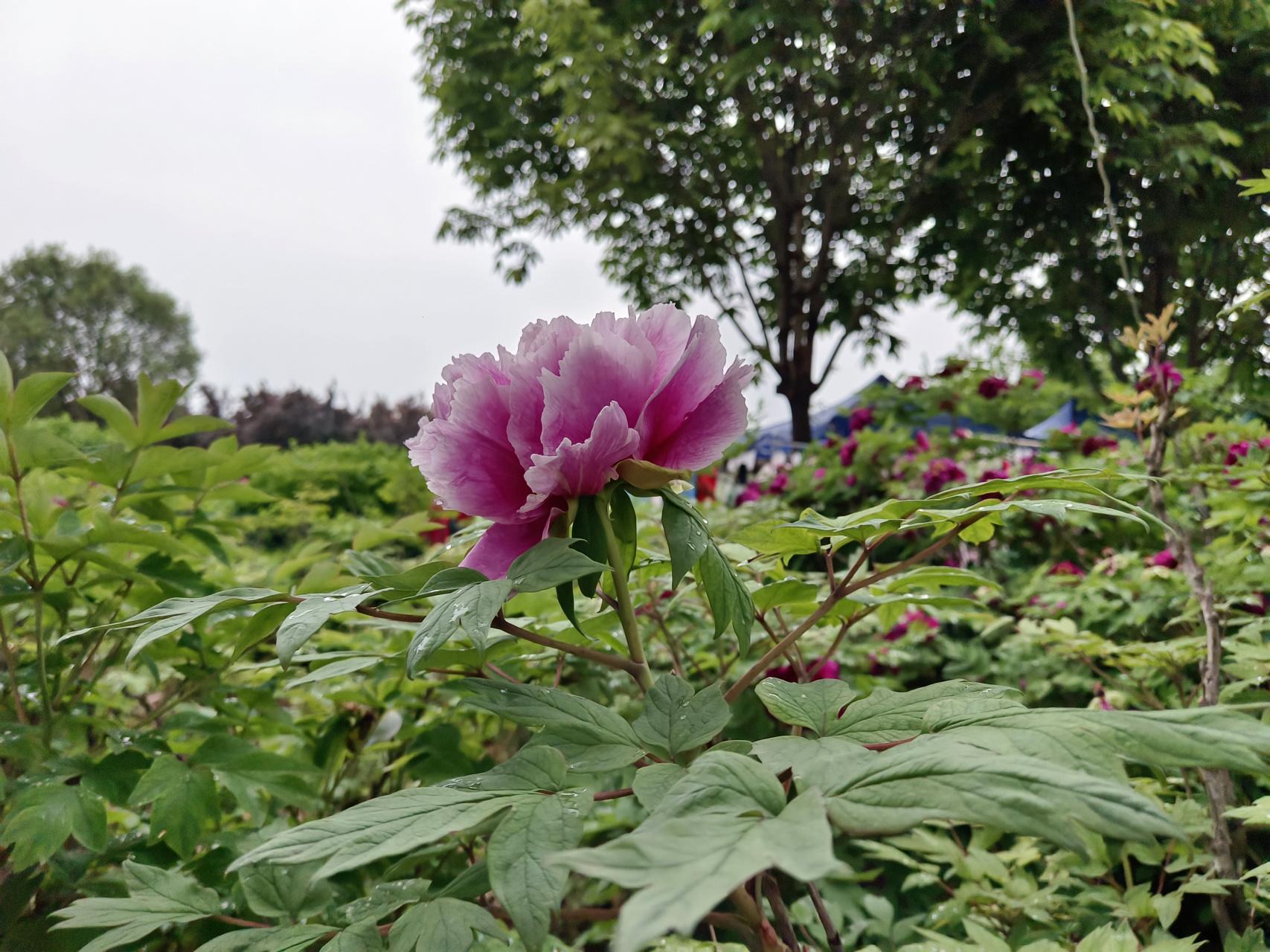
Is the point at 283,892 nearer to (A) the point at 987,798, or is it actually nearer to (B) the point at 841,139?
(A) the point at 987,798

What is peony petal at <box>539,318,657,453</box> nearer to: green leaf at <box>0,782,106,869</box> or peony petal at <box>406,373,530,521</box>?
peony petal at <box>406,373,530,521</box>

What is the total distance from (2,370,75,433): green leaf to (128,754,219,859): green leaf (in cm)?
33

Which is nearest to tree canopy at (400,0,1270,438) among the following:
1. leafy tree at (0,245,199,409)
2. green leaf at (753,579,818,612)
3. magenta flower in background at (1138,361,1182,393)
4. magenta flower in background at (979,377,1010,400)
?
magenta flower in background at (979,377,1010,400)

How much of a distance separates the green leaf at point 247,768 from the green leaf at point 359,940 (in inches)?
14.0

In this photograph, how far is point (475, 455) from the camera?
45 cm

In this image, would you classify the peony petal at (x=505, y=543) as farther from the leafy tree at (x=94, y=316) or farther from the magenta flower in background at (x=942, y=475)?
the leafy tree at (x=94, y=316)

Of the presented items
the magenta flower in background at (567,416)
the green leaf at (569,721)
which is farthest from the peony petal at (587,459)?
the green leaf at (569,721)

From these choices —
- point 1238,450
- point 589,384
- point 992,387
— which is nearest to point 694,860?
point 589,384

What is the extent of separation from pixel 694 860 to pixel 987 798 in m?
0.10

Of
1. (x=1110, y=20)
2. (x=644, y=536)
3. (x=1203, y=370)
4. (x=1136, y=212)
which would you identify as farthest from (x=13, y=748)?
(x=1110, y=20)

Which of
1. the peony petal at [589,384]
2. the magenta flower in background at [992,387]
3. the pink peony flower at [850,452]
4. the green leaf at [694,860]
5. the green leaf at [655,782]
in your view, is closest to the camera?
the green leaf at [694,860]

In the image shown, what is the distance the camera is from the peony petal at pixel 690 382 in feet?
1.46

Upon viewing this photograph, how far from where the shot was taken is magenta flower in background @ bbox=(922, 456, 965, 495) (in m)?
2.33

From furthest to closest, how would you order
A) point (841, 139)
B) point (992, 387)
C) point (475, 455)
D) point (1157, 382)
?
point (841, 139) < point (992, 387) < point (1157, 382) < point (475, 455)
